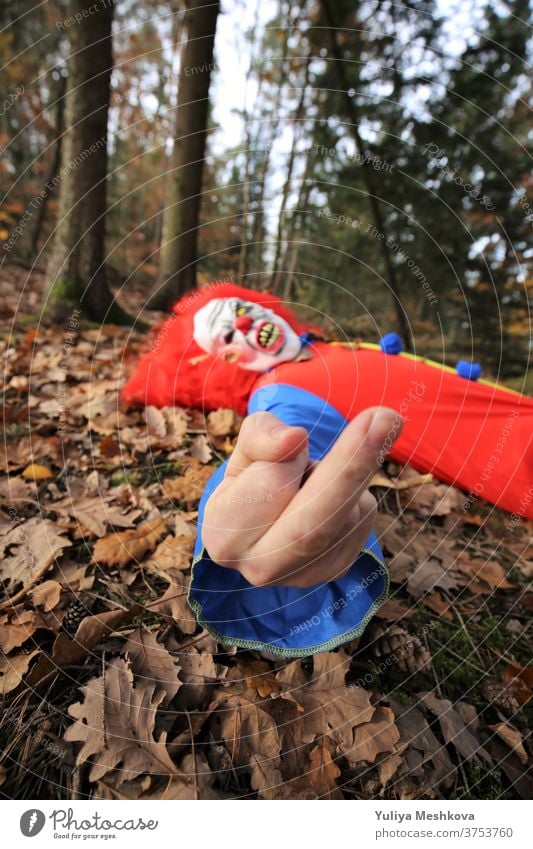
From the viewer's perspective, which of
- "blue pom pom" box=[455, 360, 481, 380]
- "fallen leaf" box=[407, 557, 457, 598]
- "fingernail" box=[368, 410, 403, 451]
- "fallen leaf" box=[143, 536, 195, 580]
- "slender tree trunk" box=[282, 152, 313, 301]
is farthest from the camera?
"slender tree trunk" box=[282, 152, 313, 301]

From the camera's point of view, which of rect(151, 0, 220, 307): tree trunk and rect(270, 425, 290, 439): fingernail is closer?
rect(270, 425, 290, 439): fingernail

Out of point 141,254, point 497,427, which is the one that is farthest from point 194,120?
point 141,254

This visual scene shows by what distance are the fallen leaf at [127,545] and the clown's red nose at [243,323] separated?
47.7 inches

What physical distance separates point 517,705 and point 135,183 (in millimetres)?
23718

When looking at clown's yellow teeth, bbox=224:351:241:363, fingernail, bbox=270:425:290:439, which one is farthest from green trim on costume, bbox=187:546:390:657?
clown's yellow teeth, bbox=224:351:241:363

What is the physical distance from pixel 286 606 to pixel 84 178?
4.25m

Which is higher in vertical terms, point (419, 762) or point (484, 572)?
point (484, 572)

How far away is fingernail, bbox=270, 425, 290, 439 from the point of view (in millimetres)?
1152

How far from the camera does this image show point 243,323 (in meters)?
2.50

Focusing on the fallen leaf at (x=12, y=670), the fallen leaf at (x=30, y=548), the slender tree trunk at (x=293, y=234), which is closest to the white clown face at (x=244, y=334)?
the fallen leaf at (x=30, y=548)

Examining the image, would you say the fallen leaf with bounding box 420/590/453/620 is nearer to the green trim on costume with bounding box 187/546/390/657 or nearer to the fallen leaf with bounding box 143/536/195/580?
the green trim on costume with bounding box 187/546/390/657

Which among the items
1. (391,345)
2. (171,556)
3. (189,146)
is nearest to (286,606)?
(171,556)

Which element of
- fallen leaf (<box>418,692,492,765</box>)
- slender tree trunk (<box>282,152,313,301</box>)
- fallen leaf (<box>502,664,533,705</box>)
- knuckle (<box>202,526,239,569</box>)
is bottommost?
fallen leaf (<box>418,692,492,765</box>)

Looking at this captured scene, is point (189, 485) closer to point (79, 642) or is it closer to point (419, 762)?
point (79, 642)
